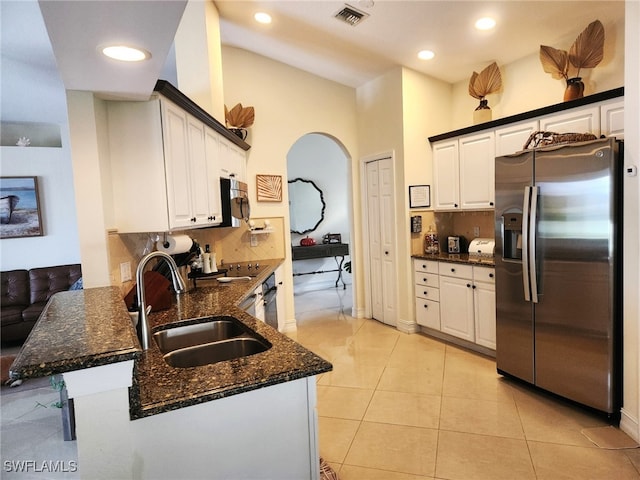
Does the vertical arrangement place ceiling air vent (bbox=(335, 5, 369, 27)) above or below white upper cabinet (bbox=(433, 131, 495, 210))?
above

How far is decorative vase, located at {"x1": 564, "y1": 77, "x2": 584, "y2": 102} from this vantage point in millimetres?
2988

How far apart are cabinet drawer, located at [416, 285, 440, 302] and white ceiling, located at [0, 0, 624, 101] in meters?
2.42

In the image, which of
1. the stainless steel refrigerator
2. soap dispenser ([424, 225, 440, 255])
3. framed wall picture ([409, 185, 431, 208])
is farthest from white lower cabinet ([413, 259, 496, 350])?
framed wall picture ([409, 185, 431, 208])

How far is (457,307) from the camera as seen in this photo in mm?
3701

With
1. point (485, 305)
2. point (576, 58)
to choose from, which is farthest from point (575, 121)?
point (485, 305)

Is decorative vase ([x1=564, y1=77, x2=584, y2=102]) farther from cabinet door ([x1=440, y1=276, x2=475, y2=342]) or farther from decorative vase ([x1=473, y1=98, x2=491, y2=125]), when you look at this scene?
cabinet door ([x1=440, y1=276, x2=475, y2=342])

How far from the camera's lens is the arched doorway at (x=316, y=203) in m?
6.95

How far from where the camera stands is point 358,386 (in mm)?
2994

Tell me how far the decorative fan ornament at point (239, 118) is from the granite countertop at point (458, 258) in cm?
240

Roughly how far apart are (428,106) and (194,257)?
10.1ft

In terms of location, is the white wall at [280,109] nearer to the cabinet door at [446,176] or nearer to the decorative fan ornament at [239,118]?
the decorative fan ornament at [239,118]

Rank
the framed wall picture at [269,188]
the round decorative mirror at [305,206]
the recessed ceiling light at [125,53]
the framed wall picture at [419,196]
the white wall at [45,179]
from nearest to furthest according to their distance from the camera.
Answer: the recessed ceiling light at [125,53] → the framed wall picture at [419,196] → the framed wall picture at [269,188] → the white wall at [45,179] → the round decorative mirror at [305,206]

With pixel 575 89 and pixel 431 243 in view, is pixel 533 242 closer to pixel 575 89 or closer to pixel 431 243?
pixel 575 89

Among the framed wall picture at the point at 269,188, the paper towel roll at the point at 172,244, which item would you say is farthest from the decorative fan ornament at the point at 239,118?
the paper towel roll at the point at 172,244
